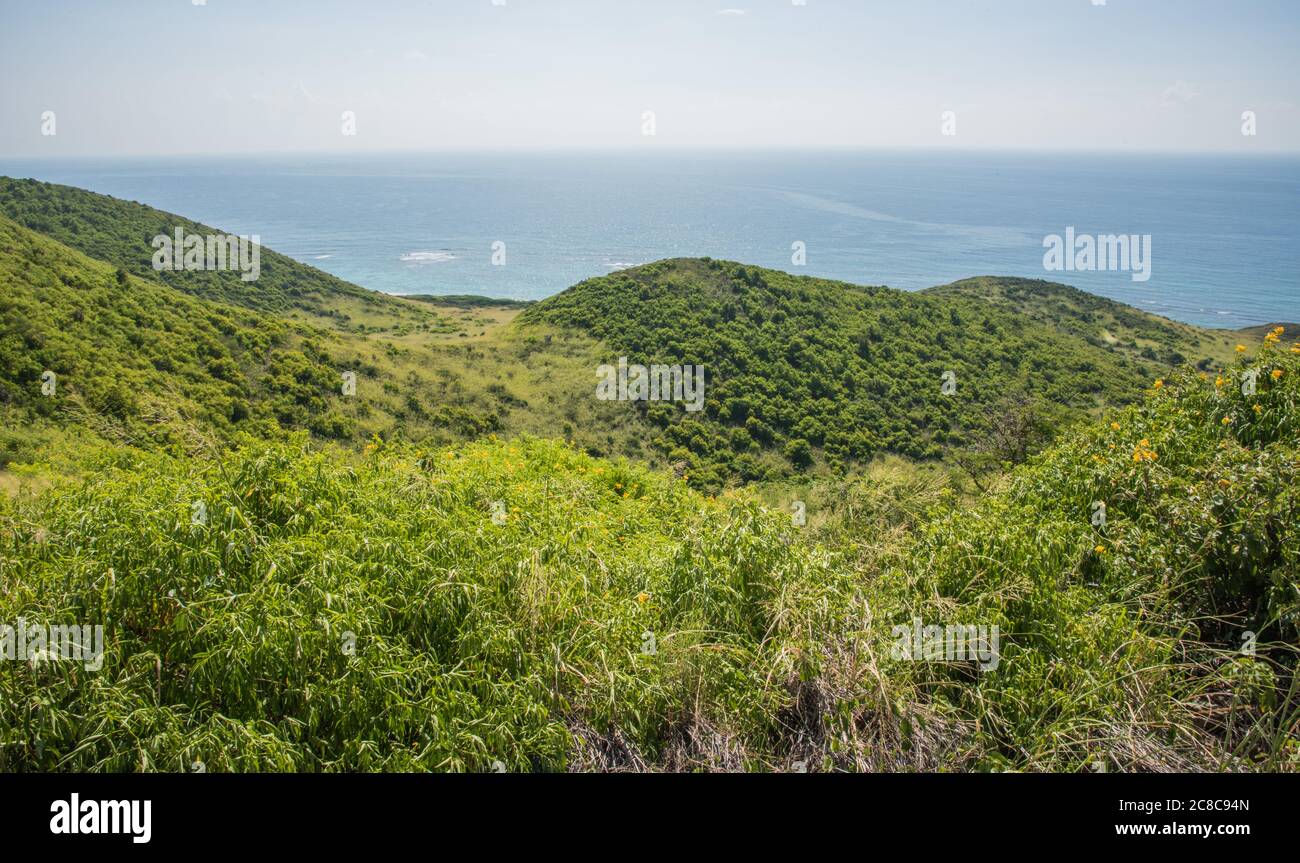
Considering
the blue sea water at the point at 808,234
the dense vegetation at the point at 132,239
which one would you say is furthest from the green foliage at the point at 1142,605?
the blue sea water at the point at 808,234

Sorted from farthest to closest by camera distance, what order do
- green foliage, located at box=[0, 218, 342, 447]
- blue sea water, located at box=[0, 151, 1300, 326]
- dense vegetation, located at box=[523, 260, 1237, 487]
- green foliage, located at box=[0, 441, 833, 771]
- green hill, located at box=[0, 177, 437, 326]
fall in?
blue sea water, located at box=[0, 151, 1300, 326] → green hill, located at box=[0, 177, 437, 326] → dense vegetation, located at box=[523, 260, 1237, 487] → green foliage, located at box=[0, 218, 342, 447] → green foliage, located at box=[0, 441, 833, 771]

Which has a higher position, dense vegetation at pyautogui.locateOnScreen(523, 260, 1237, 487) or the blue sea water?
the blue sea water

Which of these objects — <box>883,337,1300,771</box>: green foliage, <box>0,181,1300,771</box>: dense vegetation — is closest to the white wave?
<box>0,181,1300,771</box>: dense vegetation

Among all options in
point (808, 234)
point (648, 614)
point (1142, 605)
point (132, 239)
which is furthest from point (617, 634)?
point (808, 234)

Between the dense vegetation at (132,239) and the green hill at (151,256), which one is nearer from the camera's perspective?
the dense vegetation at (132,239)

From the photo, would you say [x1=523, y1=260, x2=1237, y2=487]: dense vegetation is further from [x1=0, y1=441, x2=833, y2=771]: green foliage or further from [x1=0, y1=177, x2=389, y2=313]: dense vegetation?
[x1=0, y1=441, x2=833, y2=771]: green foliage

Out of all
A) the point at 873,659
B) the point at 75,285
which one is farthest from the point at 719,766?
the point at 75,285

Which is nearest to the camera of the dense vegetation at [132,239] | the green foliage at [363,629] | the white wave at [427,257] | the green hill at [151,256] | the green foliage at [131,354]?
the green foliage at [363,629]

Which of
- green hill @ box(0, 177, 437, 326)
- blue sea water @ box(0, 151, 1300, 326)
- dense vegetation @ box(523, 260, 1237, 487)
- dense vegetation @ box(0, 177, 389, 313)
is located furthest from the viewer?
blue sea water @ box(0, 151, 1300, 326)

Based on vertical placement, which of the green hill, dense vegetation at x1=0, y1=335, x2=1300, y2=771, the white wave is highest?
the white wave

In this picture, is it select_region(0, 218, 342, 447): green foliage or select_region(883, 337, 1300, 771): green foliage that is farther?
select_region(0, 218, 342, 447): green foliage

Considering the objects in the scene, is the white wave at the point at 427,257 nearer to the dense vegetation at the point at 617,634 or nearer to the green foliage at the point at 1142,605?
the dense vegetation at the point at 617,634
